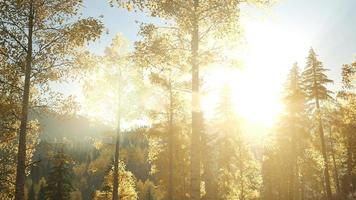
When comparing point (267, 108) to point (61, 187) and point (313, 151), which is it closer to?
point (313, 151)

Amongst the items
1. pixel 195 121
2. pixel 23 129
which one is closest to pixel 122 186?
pixel 23 129

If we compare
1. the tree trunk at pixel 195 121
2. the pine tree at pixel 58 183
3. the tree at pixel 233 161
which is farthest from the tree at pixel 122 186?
the tree trunk at pixel 195 121

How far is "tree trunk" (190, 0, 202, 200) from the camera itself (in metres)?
10.8

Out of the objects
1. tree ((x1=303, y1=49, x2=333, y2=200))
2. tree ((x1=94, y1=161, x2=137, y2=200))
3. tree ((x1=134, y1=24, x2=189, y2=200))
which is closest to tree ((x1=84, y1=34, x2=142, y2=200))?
tree ((x1=134, y1=24, x2=189, y2=200))

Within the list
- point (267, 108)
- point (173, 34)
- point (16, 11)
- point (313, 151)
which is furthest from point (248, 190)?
point (16, 11)

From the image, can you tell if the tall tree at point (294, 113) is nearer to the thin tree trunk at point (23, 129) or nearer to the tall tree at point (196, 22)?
the tall tree at point (196, 22)

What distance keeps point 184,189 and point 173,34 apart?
20.8m

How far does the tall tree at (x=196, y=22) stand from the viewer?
36.6 ft

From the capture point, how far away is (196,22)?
1162 centimetres

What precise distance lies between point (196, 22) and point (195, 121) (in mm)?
3083

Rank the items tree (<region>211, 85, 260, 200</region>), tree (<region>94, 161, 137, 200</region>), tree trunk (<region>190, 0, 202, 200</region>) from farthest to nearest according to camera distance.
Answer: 1. tree (<region>211, 85, 260, 200</region>)
2. tree (<region>94, 161, 137, 200</region>)
3. tree trunk (<region>190, 0, 202, 200</region>)

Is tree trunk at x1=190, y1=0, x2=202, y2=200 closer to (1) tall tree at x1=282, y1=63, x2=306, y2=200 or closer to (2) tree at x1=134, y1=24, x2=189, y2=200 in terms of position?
(2) tree at x1=134, y1=24, x2=189, y2=200

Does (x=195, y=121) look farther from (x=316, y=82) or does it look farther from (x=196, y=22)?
(x=316, y=82)

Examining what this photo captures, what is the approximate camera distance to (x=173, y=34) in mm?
12430
